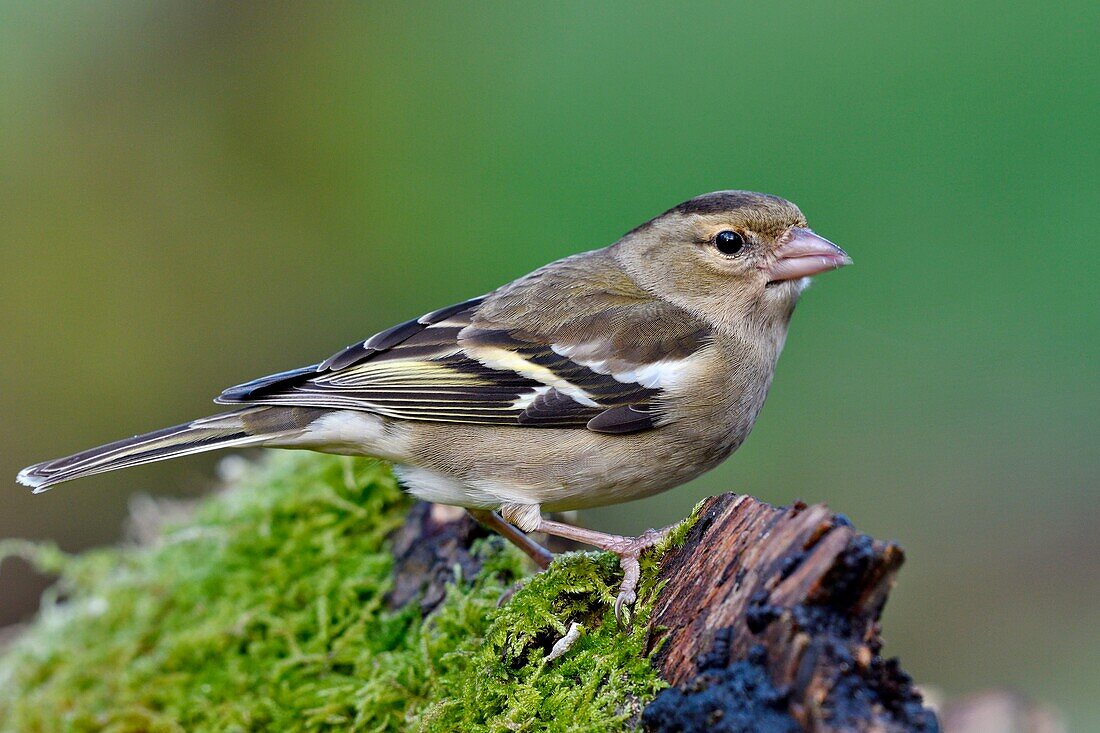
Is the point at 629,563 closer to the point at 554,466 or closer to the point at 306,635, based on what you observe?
the point at 554,466

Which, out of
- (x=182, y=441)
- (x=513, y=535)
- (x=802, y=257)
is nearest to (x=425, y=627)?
(x=513, y=535)

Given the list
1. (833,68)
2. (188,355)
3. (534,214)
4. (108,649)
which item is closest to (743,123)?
(833,68)

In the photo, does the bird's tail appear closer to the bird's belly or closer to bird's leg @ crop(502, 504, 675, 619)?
the bird's belly

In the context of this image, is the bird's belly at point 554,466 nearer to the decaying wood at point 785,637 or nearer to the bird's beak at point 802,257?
the bird's beak at point 802,257

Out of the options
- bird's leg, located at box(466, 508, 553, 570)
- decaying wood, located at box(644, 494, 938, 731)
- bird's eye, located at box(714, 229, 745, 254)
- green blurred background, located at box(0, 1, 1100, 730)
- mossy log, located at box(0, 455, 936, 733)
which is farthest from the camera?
green blurred background, located at box(0, 1, 1100, 730)

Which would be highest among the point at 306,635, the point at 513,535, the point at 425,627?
the point at 513,535

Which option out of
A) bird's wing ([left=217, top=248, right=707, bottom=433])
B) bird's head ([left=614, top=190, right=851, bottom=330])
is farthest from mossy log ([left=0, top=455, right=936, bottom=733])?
bird's head ([left=614, top=190, right=851, bottom=330])
